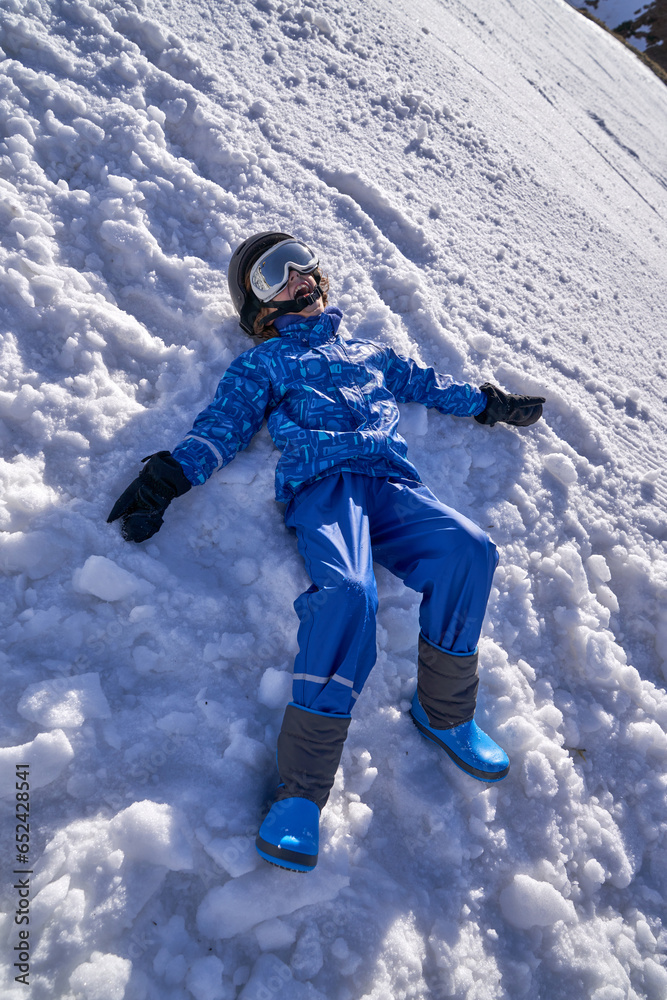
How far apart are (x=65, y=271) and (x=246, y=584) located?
1.50 metres

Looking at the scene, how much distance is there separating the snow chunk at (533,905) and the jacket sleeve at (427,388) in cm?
177

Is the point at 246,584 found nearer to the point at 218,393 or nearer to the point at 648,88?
the point at 218,393

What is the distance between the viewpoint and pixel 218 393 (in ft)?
6.82

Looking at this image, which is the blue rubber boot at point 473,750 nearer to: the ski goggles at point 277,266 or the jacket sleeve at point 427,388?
the jacket sleeve at point 427,388

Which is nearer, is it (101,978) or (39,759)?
(101,978)

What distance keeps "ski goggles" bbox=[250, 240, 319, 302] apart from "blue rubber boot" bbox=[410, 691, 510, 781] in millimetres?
1741

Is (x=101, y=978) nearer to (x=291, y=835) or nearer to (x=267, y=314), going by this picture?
(x=291, y=835)

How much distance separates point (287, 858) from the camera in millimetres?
1404

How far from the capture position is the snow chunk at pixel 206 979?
130 cm

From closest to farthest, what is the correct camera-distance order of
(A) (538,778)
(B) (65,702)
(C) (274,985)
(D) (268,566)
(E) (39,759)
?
(C) (274,985), (E) (39,759), (B) (65,702), (A) (538,778), (D) (268,566)

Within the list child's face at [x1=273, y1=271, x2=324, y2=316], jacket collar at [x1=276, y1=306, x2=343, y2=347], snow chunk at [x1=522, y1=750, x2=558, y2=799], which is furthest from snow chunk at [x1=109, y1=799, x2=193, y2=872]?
child's face at [x1=273, y1=271, x2=324, y2=316]

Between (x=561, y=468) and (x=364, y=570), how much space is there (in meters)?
1.37

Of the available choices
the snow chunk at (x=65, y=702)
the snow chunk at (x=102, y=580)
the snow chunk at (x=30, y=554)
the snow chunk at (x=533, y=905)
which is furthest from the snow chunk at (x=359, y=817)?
the snow chunk at (x=30, y=554)

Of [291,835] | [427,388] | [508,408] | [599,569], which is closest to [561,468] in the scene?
[508,408]
